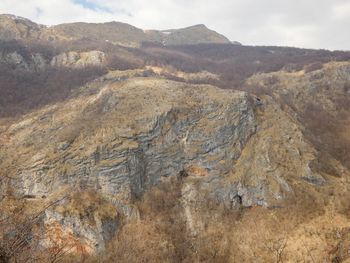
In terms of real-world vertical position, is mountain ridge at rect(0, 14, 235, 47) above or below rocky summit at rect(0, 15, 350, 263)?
above

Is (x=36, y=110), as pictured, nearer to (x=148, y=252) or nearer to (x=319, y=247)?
(x=148, y=252)

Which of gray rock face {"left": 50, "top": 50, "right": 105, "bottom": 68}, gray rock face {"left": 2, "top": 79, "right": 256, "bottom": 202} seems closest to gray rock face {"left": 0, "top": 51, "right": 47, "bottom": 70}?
gray rock face {"left": 50, "top": 50, "right": 105, "bottom": 68}

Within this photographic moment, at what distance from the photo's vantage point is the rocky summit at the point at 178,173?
40.0 metres

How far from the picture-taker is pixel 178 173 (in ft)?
161

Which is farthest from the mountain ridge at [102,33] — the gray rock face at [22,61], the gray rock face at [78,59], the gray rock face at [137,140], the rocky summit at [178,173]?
the gray rock face at [137,140]

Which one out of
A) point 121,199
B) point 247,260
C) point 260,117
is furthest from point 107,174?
point 260,117

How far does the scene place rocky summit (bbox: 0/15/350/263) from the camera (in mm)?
40031

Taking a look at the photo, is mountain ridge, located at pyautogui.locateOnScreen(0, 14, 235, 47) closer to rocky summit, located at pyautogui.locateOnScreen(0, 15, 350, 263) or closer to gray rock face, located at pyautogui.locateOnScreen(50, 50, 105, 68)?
gray rock face, located at pyautogui.locateOnScreen(50, 50, 105, 68)

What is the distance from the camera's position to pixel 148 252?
39094 mm

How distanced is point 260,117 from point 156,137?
14680 mm

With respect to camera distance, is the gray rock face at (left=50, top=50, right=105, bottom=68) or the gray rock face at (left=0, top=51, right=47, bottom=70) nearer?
the gray rock face at (left=50, top=50, right=105, bottom=68)

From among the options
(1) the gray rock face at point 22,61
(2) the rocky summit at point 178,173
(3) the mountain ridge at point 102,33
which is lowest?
(2) the rocky summit at point 178,173

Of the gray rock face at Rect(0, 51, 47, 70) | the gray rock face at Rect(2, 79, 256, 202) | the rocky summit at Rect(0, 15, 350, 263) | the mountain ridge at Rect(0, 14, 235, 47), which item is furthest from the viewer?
the mountain ridge at Rect(0, 14, 235, 47)

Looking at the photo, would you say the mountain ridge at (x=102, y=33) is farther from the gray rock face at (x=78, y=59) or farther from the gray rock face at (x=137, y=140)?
the gray rock face at (x=137, y=140)
